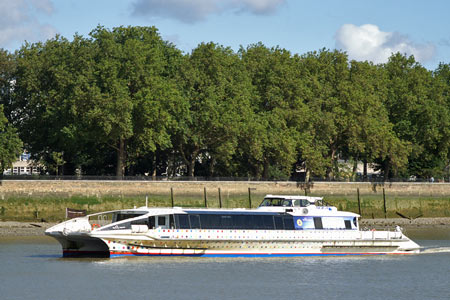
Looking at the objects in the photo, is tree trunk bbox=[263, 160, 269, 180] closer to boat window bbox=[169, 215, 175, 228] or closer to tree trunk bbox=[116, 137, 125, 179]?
tree trunk bbox=[116, 137, 125, 179]

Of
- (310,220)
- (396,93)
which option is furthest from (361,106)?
(310,220)

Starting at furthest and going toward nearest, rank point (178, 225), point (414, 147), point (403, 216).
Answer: point (414, 147) → point (403, 216) → point (178, 225)

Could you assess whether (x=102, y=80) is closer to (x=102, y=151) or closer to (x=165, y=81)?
(x=165, y=81)

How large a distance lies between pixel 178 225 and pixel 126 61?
125 ft

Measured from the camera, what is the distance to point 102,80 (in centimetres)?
8394

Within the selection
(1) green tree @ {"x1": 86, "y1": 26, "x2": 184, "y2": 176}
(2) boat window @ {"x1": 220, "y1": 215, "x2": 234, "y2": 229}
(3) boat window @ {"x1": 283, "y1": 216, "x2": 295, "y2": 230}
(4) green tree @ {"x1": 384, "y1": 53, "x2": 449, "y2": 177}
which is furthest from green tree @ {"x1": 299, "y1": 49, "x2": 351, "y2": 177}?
(2) boat window @ {"x1": 220, "y1": 215, "x2": 234, "y2": 229}

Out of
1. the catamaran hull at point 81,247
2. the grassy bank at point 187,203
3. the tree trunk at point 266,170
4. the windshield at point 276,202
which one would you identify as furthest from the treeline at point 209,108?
the catamaran hull at point 81,247

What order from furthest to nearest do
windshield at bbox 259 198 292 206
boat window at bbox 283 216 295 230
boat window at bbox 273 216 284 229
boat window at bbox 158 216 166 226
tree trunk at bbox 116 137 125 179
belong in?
tree trunk at bbox 116 137 125 179 < windshield at bbox 259 198 292 206 < boat window at bbox 283 216 295 230 < boat window at bbox 273 216 284 229 < boat window at bbox 158 216 166 226

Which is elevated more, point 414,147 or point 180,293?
point 414,147

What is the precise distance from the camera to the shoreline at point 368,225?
6781cm

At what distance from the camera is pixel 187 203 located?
87.1 m

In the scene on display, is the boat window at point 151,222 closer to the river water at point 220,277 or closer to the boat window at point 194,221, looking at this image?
the river water at point 220,277

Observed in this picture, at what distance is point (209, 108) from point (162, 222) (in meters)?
40.4

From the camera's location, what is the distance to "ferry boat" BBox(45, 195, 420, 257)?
49250mm
